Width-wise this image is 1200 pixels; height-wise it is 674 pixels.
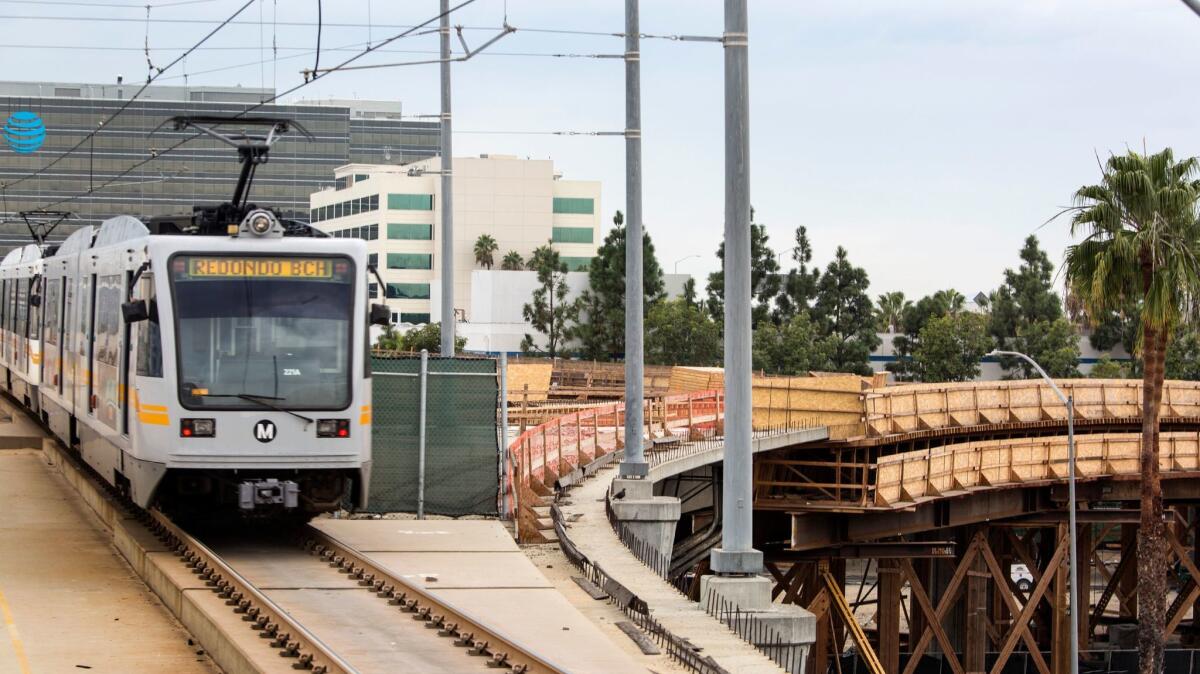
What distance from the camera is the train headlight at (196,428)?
16625 millimetres

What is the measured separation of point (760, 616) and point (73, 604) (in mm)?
6409

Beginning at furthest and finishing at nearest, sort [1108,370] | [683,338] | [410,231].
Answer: [410,231], [683,338], [1108,370]

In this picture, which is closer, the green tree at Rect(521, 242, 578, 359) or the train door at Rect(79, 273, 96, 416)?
the train door at Rect(79, 273, 96, 416)

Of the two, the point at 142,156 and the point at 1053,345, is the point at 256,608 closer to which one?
the point at 1053,345

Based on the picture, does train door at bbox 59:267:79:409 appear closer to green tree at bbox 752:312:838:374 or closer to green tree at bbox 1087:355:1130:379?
green tree at bbox 752:312:838:374

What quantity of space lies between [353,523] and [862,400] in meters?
18.4

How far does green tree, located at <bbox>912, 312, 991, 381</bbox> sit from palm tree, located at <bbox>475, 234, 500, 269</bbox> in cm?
4978

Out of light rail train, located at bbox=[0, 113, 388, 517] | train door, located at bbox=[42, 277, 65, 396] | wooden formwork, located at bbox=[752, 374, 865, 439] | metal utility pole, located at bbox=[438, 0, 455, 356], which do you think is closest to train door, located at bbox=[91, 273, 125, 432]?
light rail train, located at bbox=[0, 113, 388, 517]

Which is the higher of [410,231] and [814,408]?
[410,231]

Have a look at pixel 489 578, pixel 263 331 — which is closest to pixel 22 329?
pixel 263 331

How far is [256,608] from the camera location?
45.5ft

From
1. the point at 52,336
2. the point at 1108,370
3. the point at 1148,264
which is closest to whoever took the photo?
the point at 52,336

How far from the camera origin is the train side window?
16.8 metres

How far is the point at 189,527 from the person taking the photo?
1873 centimetres
